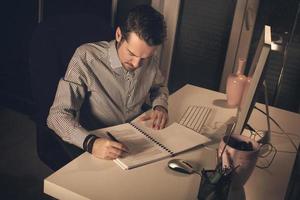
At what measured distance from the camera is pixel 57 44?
1619 millimetres

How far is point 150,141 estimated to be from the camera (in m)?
1.47

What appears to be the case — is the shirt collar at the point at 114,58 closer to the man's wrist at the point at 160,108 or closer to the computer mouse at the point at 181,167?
the man's wrist at the point at 160,108

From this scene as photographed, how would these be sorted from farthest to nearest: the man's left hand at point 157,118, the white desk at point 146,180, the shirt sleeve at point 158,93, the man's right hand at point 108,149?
the shirt sleeve at point 158,93, the man's left hand at point 157,118, the man's right hand at point 108,149, the white desk at point 146,180

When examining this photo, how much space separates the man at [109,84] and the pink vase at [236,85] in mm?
319

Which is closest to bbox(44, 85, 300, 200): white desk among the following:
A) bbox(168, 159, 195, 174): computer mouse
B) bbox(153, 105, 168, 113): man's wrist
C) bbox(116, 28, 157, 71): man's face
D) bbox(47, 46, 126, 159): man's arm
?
bbox(168, 159, 195, 174): computer mouse

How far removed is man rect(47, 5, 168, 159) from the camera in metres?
1.53

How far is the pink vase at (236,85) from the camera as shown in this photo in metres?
1.89

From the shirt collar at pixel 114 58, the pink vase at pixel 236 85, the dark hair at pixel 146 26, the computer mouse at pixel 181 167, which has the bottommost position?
the computer mouse at pixel 181 167

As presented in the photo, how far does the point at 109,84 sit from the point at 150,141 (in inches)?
15.8

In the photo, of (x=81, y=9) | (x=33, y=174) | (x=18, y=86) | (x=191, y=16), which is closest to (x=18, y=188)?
(x=33, y=174)

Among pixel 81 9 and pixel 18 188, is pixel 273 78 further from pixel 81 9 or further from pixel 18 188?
pixel 18 188

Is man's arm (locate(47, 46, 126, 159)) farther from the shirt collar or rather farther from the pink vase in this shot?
the pink vase

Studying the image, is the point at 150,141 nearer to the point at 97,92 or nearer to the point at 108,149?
the point at 108,149

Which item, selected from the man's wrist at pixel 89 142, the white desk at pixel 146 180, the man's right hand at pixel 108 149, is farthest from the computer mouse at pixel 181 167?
the man's wrist at pixel 89 142
